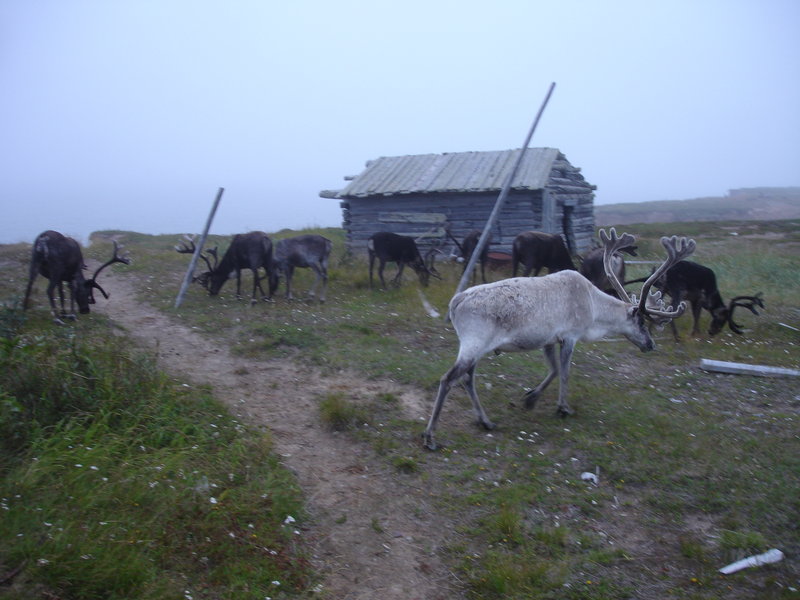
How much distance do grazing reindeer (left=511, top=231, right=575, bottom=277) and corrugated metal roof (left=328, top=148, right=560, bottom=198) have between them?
8.72 feet

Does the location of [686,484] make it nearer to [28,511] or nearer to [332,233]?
[28,511]

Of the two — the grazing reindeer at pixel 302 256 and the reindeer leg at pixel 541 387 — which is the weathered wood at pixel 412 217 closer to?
the grazing reindeer at pixel 302 256

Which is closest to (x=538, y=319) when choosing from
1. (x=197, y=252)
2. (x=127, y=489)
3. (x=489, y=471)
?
(x=489, y=471)

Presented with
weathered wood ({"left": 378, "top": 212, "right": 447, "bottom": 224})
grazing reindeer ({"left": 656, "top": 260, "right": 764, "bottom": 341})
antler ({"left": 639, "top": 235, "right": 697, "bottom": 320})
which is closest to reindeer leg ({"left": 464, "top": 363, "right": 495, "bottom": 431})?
antler ({"left": 639, "top": 235, "right": 697, "bottom": 320})

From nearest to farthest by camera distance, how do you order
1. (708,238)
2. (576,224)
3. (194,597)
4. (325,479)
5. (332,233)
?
(194,597), (325,479), (576,224), (332,233), (708,238)

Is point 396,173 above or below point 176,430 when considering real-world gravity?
above

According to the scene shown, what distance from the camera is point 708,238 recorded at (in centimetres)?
3102

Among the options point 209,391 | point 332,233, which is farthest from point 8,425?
point 332,233

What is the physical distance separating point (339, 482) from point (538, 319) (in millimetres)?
2875

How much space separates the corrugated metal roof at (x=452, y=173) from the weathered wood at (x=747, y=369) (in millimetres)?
8995

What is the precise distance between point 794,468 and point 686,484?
1.23 metres

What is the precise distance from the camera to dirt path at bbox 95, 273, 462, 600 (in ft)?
15.6

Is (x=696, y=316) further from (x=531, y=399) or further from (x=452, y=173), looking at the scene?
(x=452, y=173)

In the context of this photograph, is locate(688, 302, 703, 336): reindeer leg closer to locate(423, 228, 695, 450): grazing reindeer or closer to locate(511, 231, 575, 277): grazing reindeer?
locate(511, 231, 575, 277): grazing reindeer
